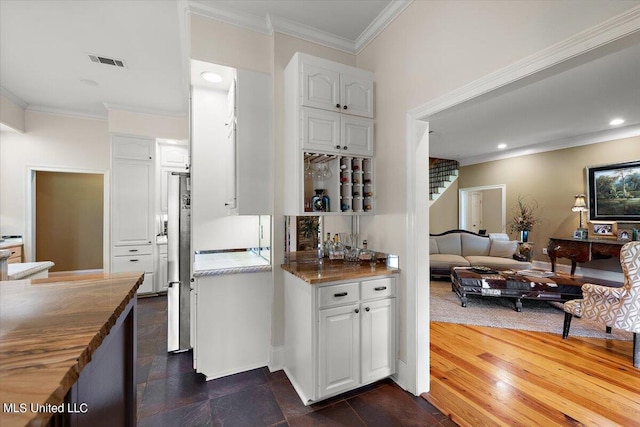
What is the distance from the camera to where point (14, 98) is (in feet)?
13.0

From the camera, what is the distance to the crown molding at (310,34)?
2.39 meters

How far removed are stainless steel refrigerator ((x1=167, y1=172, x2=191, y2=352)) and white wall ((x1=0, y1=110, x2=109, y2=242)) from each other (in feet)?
10.3

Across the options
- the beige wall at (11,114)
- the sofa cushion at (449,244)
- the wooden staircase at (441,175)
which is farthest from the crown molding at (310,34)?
the wooden staircase at (441,175)

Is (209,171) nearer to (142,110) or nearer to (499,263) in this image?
(142,110)

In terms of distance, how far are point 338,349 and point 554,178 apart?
6.73 m

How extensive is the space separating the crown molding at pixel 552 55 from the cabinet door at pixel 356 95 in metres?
0.69

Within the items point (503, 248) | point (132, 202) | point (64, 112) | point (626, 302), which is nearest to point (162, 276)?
point (132, 202)

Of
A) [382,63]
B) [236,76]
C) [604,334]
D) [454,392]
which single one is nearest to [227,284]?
[236,76]

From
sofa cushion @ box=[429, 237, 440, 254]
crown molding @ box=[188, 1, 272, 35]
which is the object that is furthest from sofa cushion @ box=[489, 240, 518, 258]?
crown molding @ box=[188, 1, 272, 35]

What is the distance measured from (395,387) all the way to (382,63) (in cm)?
265

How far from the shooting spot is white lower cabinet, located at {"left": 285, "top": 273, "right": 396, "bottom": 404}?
74.7 inches

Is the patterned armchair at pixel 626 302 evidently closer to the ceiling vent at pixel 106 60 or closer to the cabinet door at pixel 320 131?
the cabinet door at pixel 320 131

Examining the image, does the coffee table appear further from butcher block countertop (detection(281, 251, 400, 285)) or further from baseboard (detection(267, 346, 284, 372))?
baseboard (detection(267, 346, 284, 372))

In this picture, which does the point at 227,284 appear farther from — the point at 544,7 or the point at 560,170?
the point at 560,170
